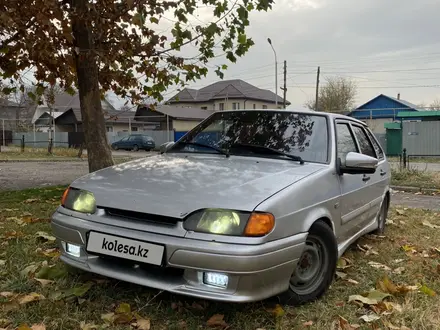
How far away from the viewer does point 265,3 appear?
21.5 feet

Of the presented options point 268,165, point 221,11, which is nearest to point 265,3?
point 221,11

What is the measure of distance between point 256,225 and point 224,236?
0.66ft

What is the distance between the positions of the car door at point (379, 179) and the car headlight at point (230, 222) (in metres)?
2.34

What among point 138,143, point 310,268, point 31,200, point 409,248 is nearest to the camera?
point 310,268

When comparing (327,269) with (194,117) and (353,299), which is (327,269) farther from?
(194,117)

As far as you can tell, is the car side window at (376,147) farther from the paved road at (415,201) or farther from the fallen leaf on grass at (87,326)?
the fallen leaf on grass at (87,326)

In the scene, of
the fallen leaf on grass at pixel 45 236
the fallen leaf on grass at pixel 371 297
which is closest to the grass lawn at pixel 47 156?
the fallen leaf on grass at pixel 45 236

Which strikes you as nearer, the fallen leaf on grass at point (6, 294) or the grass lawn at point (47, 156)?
the fallen leaf on grass at point (6, 294)

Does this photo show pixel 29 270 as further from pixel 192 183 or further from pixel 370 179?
pixel 370 179

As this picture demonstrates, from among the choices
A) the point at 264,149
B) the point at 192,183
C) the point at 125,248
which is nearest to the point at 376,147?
the point at 264,149

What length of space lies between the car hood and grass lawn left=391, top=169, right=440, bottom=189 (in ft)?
29.3

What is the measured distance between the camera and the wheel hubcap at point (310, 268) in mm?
3018

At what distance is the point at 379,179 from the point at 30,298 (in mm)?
3698

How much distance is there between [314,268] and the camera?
124 inches
